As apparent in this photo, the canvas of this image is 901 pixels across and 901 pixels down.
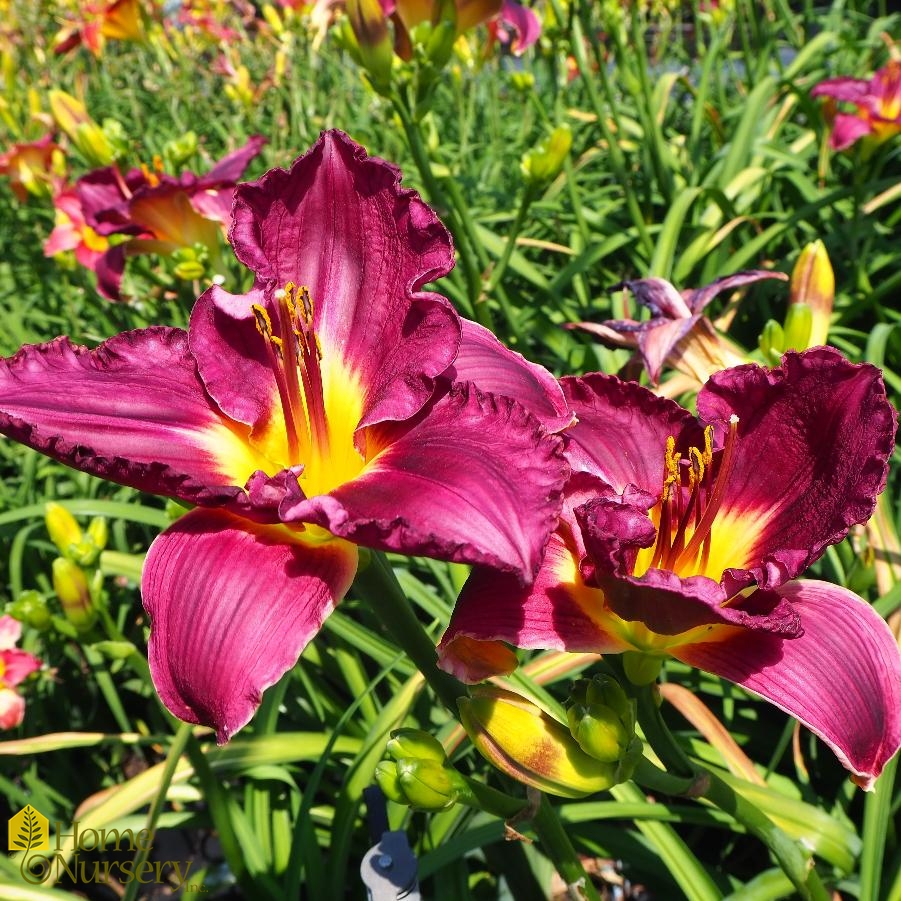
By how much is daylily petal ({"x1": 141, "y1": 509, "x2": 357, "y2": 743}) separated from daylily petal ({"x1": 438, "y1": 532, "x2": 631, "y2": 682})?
95mm

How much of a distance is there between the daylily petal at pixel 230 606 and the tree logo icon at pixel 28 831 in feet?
3.03

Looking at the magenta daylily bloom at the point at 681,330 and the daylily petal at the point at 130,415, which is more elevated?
the daylily petal at the point at 130,415

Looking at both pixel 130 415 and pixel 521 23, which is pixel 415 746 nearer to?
pixel 130 415

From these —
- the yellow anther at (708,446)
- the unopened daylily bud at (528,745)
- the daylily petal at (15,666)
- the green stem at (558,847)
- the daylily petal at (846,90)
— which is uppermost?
the daylily petal at (846,90)

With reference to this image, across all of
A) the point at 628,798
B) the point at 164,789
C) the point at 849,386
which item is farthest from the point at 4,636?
the point at 849,386

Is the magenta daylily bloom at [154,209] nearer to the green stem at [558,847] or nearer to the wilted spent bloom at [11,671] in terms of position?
the wilted spent bloom at [11,671]

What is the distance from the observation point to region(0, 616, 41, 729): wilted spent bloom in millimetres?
1479

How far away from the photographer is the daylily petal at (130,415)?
616 mm

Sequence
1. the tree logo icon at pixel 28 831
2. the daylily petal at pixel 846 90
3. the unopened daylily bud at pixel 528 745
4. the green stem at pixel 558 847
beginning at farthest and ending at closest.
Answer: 1. the daylily petal at pixel 846 90
2. the tree logo icon at pixel 28 831
3. the green stem at pixel 558 847
4. the unopened daylily bud at pixel 528 745

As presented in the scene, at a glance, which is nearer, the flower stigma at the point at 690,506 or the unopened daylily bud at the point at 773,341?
the flower stigma at the point at 690,506

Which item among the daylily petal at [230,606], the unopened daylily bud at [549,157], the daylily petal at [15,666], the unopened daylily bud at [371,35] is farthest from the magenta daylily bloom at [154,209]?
the daylily petal at [230,606]

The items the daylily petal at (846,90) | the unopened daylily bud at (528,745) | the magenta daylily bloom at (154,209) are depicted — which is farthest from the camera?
the daylily petal at (846,90)

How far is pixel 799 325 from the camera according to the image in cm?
105
